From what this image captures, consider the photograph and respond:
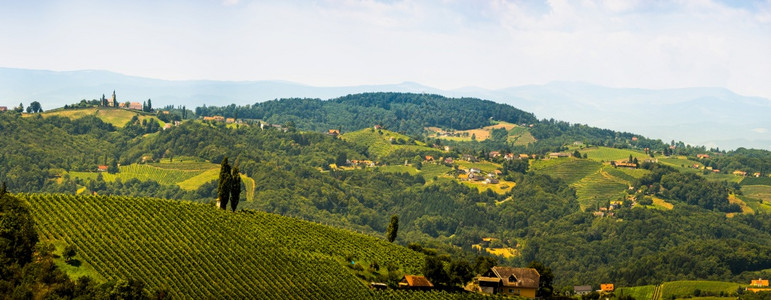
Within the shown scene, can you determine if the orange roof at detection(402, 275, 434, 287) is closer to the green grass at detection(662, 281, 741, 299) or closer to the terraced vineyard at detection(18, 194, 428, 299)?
the terraced vineyard at detection(18, 194, 428, 299)

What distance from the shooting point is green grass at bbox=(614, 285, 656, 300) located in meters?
149

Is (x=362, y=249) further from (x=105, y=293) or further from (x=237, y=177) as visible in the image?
(x=105, y=293)

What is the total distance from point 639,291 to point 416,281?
239 feet

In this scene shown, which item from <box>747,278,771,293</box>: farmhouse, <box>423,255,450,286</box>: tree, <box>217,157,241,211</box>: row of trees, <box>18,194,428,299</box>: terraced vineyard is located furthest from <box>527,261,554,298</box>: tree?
<box>747,278,771,293</box>: farmhouse

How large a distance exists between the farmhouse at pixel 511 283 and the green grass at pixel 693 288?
52.6 m

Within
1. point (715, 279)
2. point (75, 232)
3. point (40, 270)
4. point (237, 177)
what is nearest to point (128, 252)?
point (75, 232)

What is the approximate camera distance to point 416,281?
93625 mm

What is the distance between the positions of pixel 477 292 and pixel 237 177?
93.1ft

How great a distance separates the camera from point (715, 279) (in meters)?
171

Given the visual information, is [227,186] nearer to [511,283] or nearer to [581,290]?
[511,283]

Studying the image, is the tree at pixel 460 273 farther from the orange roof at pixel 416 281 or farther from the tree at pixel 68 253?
the tree at pixel 68 253

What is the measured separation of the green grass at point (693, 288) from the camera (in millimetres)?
147562

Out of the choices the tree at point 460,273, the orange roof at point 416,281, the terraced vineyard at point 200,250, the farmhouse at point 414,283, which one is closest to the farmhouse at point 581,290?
the terraced vineyard at point 200,250

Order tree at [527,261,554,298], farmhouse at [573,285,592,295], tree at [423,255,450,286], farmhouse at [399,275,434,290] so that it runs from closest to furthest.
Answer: farmhouse at [399,275,434,290], tree at [423,255,450,286], tree at [527,261,554,298], farmhouse at [573,285,592,295]
